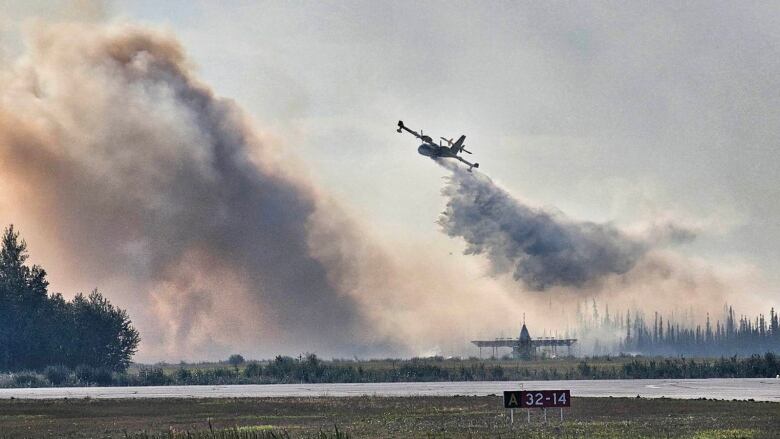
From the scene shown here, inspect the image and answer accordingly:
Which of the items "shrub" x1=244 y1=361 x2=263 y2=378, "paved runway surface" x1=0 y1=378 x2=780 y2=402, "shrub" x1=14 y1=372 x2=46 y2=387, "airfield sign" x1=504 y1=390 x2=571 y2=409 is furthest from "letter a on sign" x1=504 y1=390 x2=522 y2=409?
"shrub" x1=14 y1=372 x2=46 y2=387

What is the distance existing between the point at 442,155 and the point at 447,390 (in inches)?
1572

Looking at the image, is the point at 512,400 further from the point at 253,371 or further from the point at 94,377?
the point at 94,377

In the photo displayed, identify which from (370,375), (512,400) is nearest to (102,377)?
(370,375)

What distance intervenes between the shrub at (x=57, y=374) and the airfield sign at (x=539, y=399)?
105638 millimetres

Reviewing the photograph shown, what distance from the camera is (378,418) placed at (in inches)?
3265

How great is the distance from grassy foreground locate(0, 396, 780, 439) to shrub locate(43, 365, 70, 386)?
191 feet

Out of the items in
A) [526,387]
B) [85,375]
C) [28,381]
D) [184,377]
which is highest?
[85,375]

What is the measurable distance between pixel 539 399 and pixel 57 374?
112 meters

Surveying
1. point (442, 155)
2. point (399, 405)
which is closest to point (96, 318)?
point (442, 155)

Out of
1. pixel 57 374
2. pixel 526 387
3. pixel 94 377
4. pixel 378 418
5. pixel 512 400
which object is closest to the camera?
pixel 512 400

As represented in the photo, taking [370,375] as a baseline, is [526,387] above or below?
below

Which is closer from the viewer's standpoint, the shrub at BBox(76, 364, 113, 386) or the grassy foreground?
the grassy foreground

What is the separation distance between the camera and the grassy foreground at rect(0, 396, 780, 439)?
230ft

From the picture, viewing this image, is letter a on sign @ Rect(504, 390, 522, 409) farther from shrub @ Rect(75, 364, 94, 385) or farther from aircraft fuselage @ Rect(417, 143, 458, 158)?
shrub @ Rect(75, 364, 94, 385)
